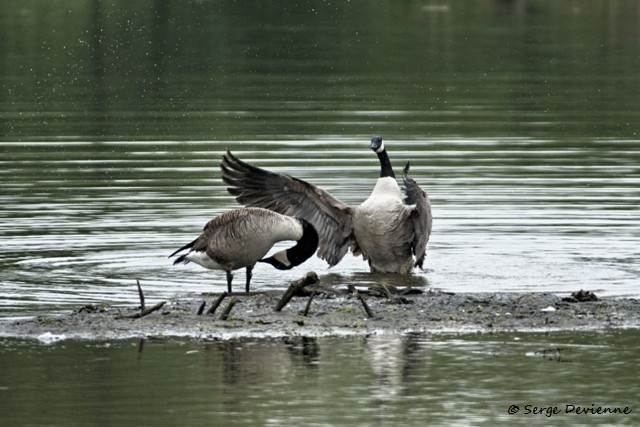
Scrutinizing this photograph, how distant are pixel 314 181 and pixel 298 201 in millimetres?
5966

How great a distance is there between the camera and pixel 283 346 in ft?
38.4

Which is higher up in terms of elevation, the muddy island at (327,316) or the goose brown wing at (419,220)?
the goose brown wing at (419,220)

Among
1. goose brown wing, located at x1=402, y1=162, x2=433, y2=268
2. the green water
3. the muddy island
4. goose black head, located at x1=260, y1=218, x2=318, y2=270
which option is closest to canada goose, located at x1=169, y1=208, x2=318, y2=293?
goose black head, located at x1=260, y1=218, x2=318, y2=270

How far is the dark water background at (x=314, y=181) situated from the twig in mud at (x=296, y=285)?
1096mm

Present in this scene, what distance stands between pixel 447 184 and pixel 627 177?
290 cm


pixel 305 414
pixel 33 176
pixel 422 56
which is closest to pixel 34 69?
pixel 422 56

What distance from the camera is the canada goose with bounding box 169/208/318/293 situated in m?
14.0

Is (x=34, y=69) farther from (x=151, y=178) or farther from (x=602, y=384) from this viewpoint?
(x=602, y=384)

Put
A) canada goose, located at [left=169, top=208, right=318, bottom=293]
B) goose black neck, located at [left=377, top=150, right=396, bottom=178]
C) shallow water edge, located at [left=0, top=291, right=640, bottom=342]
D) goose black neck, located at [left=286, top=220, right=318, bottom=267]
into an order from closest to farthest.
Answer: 1. shallow water edge, located at [left=0, top=291, right=640, bottom=342]
2. canada goose, located at [left=169, top=208, right=318, bottom=293]
3. goose black neck, located at [left=286, top=220, right=318, bottom=267]
4. goose black neck, located at [left=377, top=150, right=396, bottom=178]

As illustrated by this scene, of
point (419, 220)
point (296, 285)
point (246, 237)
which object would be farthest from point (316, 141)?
point (296, 285)

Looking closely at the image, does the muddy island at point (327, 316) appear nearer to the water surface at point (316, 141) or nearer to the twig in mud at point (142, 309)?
the twig in mud at point (142, 309)

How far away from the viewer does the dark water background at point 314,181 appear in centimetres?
1041

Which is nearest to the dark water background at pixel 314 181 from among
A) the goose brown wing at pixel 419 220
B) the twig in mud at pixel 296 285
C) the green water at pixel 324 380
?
the green water at pixel 324 380

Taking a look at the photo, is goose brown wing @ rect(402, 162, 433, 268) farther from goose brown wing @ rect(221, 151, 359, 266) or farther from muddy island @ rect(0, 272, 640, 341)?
muddy island @ rect(0, 272, 640, 341)
